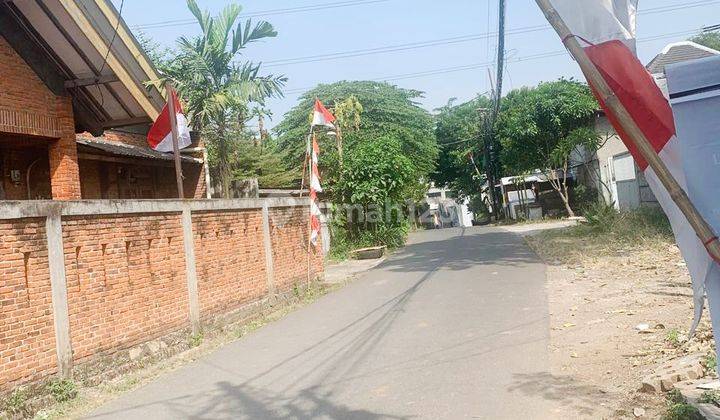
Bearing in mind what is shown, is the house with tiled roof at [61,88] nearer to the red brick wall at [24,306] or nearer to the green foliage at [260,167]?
the red brick wall at [24,306]

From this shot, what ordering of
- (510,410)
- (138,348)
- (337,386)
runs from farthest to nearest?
(138,348) → (337,386) → (510,410)

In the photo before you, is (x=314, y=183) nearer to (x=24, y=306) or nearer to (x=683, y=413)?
(x=24, y=306)

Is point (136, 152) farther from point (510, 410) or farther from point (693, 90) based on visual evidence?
point (693, 90)

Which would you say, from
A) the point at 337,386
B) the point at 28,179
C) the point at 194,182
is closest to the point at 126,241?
the point at 337,386

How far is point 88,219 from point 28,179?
512 cm

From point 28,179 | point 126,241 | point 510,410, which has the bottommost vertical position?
point 510,410

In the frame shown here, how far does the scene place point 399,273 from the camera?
53.5 ft

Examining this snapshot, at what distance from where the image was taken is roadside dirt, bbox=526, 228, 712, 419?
5.47 metres

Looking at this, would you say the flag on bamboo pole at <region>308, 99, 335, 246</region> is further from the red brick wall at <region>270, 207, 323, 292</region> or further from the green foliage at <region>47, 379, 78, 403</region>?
the green foliage at <region>47, 379, 78, 403</region>

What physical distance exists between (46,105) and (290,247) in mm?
5535

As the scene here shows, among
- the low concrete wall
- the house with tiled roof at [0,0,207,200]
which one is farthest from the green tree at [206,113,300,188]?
the low concrete wall

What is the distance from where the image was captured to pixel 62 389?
256 inches

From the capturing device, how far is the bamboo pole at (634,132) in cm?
245

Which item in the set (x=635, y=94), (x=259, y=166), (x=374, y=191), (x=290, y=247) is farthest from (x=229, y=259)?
(x=259, y=166)
